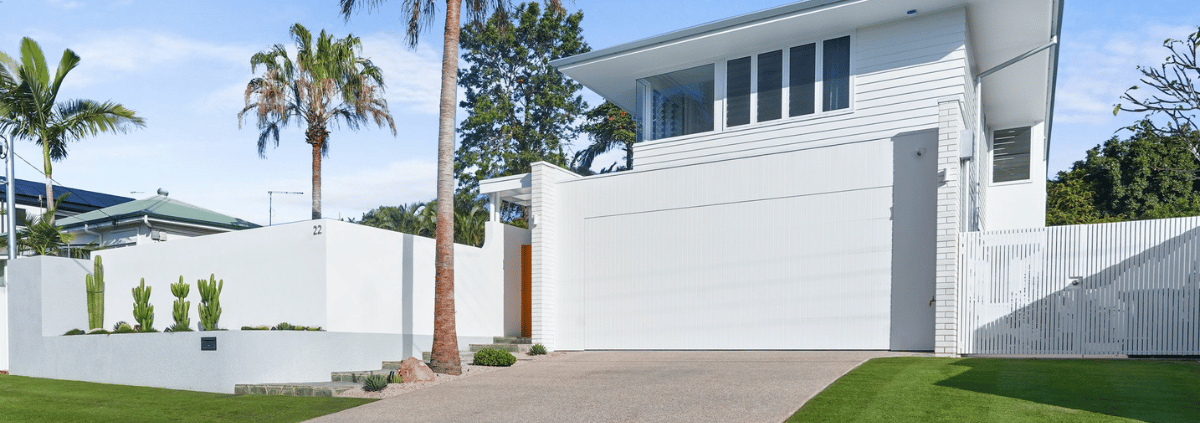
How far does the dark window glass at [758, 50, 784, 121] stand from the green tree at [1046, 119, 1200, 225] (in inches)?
718

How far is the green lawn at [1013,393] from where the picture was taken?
23.9ft

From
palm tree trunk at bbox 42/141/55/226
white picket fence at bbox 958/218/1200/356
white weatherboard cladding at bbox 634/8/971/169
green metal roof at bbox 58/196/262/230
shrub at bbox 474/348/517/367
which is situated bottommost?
shrub at bbox 474/348/517/367

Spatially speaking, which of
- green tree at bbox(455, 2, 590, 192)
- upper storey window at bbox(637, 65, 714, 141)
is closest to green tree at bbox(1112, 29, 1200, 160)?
upper storey window at bbox(637, 65, 714, 141)

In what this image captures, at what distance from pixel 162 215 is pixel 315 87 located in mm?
5355

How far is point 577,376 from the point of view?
39.1ft

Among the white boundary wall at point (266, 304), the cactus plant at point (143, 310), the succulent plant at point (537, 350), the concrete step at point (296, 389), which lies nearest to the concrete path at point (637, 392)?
the concrete step at point (296, 389)

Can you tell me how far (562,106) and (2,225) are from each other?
19.8m

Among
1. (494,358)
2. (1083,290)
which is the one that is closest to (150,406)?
(494,358)

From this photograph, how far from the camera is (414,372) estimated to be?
39.7ft

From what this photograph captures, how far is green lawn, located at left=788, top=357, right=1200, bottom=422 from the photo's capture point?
286 inches

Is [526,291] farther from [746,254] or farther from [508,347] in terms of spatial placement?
[746,254]

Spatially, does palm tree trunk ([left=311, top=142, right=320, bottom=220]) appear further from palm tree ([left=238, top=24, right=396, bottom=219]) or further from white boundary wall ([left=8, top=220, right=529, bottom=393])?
white boundary wall ([left=8, top=220, right=529, bottom=393])

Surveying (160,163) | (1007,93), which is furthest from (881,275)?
(160,163)

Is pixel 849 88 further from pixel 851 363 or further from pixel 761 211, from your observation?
pixel 851 363
